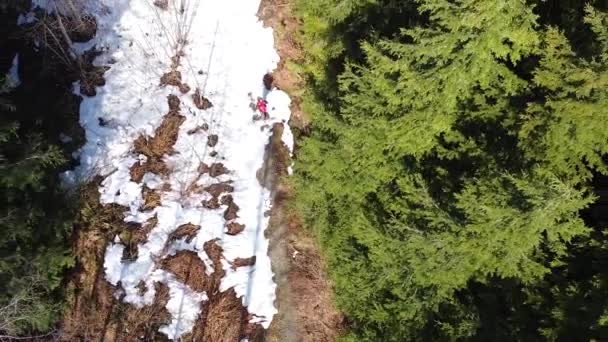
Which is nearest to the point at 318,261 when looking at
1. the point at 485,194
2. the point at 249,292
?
the point at 249,292

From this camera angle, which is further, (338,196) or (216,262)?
(216,262)

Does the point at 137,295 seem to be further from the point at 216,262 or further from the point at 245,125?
the point at 245,125

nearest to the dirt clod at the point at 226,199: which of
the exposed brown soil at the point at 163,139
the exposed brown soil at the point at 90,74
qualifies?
the exposed brown soil at the point at 163,139

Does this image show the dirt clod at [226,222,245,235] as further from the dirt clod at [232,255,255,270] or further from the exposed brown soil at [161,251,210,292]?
the exposed brown soil at [161,251,210,292]

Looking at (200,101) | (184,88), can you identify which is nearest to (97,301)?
(200,101)

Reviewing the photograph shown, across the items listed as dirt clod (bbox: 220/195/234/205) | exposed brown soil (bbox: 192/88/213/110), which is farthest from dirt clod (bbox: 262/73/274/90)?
dirt clod (bbox: 220/195/234/205)

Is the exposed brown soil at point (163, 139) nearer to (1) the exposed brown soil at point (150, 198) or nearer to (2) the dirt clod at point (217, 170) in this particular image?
(1) the exposed brown soil at point (150, 198)

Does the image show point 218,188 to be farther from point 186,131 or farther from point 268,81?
point 268,81
